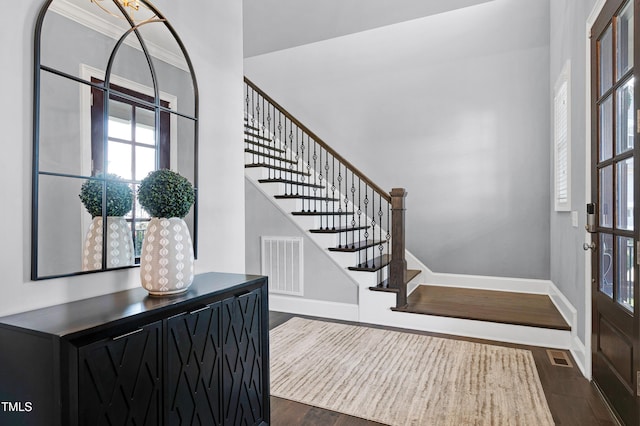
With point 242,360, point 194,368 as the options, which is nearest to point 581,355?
point 242,360

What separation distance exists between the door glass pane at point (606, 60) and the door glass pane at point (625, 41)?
12 cm

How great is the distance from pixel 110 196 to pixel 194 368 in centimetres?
78

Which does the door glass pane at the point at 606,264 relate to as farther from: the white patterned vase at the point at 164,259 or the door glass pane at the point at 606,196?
the white patterned vase at the point at 164,259

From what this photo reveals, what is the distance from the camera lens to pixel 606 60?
219 cm

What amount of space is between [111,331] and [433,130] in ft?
14.4

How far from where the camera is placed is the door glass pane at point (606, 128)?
6.89 feet

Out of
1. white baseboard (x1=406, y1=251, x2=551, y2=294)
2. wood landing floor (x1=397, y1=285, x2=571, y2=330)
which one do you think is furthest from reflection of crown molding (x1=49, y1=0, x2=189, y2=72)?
white baseboard (x1=406, y1=251, x2=551, y2=294)

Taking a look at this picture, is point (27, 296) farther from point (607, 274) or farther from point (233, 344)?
point (607, 274)

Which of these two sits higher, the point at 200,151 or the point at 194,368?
the point at 200,151

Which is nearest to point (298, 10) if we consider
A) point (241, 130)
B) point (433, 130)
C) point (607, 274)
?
point (433, 130)

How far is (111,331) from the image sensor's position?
1.13 metres

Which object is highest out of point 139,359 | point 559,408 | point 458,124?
point 458,124

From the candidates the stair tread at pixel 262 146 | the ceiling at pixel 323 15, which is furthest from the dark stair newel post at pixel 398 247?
the ceiling at pixel 323 15

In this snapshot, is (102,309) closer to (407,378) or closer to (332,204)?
(407,378)
